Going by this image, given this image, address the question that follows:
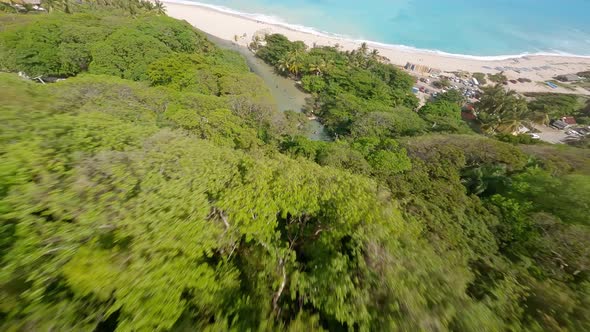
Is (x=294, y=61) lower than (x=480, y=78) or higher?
lower

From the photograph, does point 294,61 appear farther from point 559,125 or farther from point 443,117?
point 559,125

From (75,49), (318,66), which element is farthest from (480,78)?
(75,49)

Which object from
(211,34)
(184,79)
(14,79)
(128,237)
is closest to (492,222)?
(128,237)

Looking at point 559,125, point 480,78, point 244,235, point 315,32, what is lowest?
point 244,235

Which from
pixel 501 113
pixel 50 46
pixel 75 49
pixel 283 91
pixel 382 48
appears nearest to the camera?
pixel 50 46

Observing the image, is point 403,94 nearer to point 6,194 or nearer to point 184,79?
point 184,79

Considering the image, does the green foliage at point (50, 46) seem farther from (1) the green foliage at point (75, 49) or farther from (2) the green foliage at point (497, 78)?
(2) the green foliage at point (497, 78)

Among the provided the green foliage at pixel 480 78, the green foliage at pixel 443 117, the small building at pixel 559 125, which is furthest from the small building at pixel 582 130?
the green foliage at pixel 443 117
